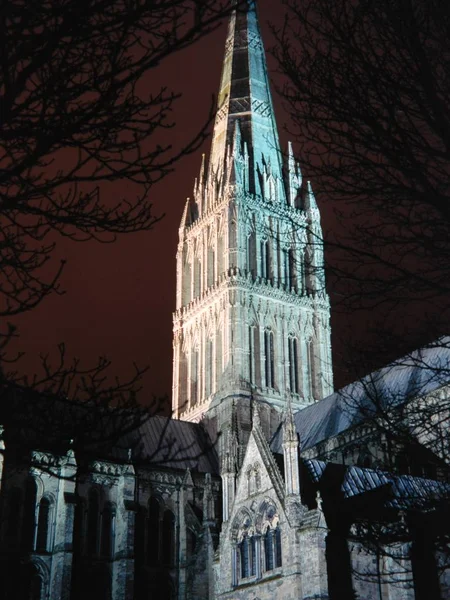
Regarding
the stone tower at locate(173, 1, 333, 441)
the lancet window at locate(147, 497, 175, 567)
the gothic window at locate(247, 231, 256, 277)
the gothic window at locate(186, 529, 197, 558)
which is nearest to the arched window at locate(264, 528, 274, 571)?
the gothic window at locate(186, 529, 197, 558)

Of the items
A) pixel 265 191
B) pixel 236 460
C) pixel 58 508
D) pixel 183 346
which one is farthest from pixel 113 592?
pixel 265 191

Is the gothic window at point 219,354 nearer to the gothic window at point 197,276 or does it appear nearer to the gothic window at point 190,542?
the gothic window at point 197,276

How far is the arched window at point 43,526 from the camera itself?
113 feet

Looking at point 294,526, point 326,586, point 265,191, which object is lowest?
point 326,586

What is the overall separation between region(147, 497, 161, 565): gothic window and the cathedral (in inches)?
3.1

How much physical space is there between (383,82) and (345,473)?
72.5ft

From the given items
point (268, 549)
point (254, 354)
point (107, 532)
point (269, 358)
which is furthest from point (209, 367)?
point (268, 549)

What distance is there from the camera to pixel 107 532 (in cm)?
3622

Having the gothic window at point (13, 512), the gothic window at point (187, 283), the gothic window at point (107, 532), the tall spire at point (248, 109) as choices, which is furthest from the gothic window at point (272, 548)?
the tall spire at point (248, 109)

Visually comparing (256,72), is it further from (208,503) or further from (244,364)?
(208,503)

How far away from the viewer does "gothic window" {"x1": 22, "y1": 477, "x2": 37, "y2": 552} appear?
1345 inches

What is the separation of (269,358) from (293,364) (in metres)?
1.82

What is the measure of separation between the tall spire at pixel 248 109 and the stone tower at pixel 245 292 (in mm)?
103

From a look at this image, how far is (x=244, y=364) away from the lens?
45.6 meters
